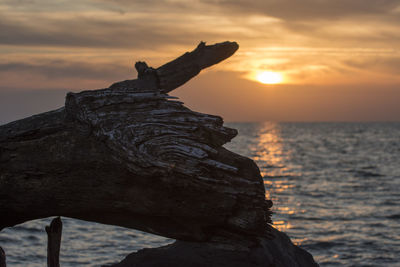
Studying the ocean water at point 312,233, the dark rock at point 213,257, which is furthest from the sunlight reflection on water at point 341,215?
the dark rock at point 213,257

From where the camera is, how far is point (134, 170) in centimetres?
634

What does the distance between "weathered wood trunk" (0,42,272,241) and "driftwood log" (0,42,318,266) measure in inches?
0.6

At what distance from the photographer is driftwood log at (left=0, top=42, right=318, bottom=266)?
6.49 metres

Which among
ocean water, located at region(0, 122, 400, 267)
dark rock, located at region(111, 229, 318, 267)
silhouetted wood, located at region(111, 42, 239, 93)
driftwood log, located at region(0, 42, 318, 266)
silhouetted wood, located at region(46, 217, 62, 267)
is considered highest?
silhouetted wood, located at region(111, 42, 239, 93)

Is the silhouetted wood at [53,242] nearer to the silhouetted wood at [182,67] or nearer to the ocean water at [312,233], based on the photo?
the silhouetted wood at [182,67]

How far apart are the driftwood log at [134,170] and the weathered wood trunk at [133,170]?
0.6 inches

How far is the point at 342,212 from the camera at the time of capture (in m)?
24.0

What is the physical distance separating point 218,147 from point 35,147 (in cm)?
269

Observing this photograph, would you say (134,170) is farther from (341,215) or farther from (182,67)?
(341,215)

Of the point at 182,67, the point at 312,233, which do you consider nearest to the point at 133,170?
the point at 182,67

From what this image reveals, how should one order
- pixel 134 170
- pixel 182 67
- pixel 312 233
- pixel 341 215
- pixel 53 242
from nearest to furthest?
pixel 134 170 < pixel 53 242 < pixel 182 67 < pixel 312 233 < pixel 341 215

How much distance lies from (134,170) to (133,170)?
17 millimetres

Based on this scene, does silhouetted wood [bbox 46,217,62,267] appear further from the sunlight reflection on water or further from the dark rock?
the sunlight reflection on water

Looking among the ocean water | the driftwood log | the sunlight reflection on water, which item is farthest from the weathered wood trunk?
the sunlight reflection on water
